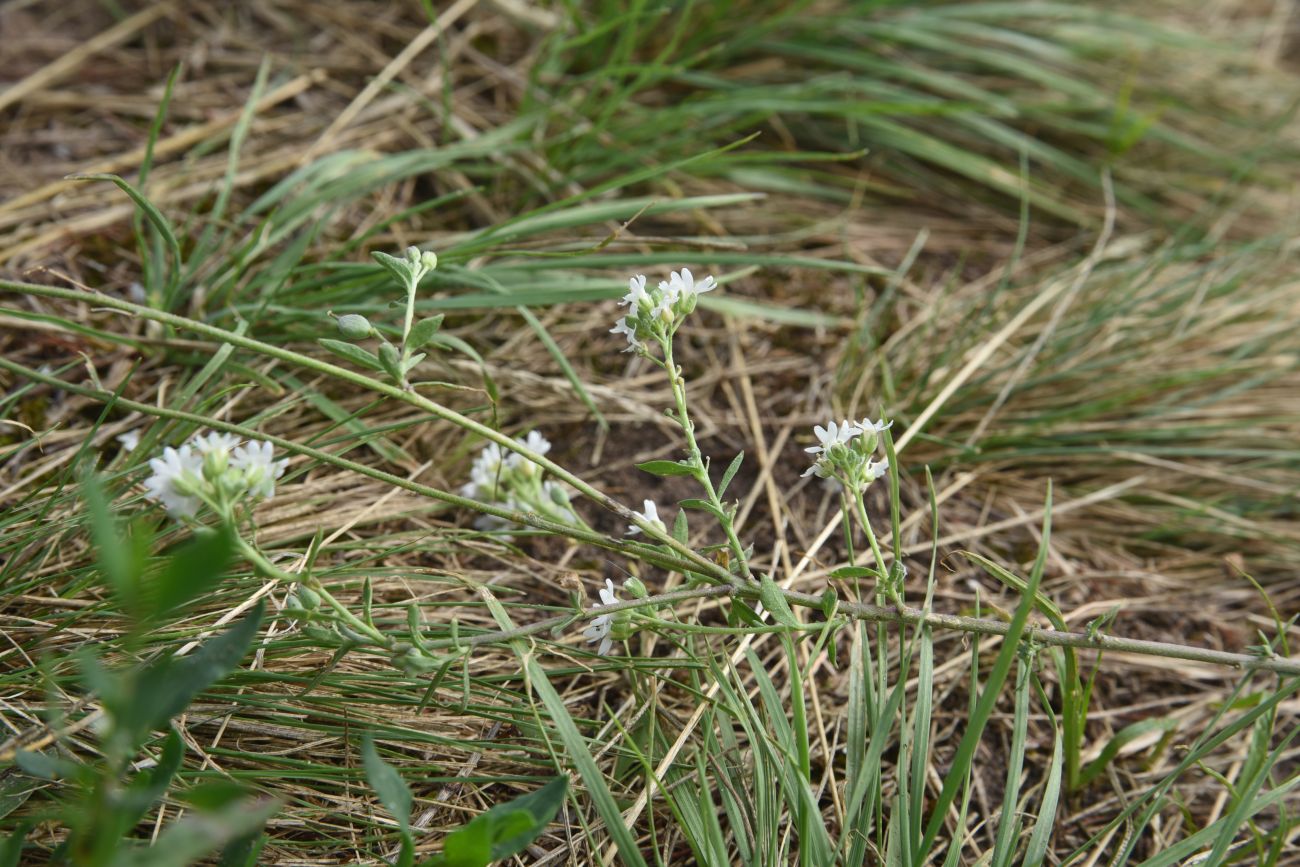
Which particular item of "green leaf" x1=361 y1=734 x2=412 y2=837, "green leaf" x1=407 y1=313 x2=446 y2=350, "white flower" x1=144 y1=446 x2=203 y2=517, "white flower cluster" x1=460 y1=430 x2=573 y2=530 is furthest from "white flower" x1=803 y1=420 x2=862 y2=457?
"white flower" x1=144 y1=446 x2=203 y2=517

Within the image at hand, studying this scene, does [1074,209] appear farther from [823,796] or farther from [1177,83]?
[823,796]

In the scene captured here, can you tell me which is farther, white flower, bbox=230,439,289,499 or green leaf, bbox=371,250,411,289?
green leaf, bbox=371,250,411,289

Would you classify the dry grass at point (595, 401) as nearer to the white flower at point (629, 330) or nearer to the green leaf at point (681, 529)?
the green leaf at point (681, 529)

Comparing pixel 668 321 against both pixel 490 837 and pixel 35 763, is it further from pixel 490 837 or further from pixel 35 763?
pixel 35 763

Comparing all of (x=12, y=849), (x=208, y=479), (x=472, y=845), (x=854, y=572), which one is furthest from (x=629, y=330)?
(x=12, y=849)

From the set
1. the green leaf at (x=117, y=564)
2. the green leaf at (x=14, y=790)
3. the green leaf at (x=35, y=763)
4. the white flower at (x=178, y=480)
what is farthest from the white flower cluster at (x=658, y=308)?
the green leaf at (x=14, y=790)

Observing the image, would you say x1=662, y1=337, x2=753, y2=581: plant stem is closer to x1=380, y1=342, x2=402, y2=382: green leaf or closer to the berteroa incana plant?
the berteroa incana plant
